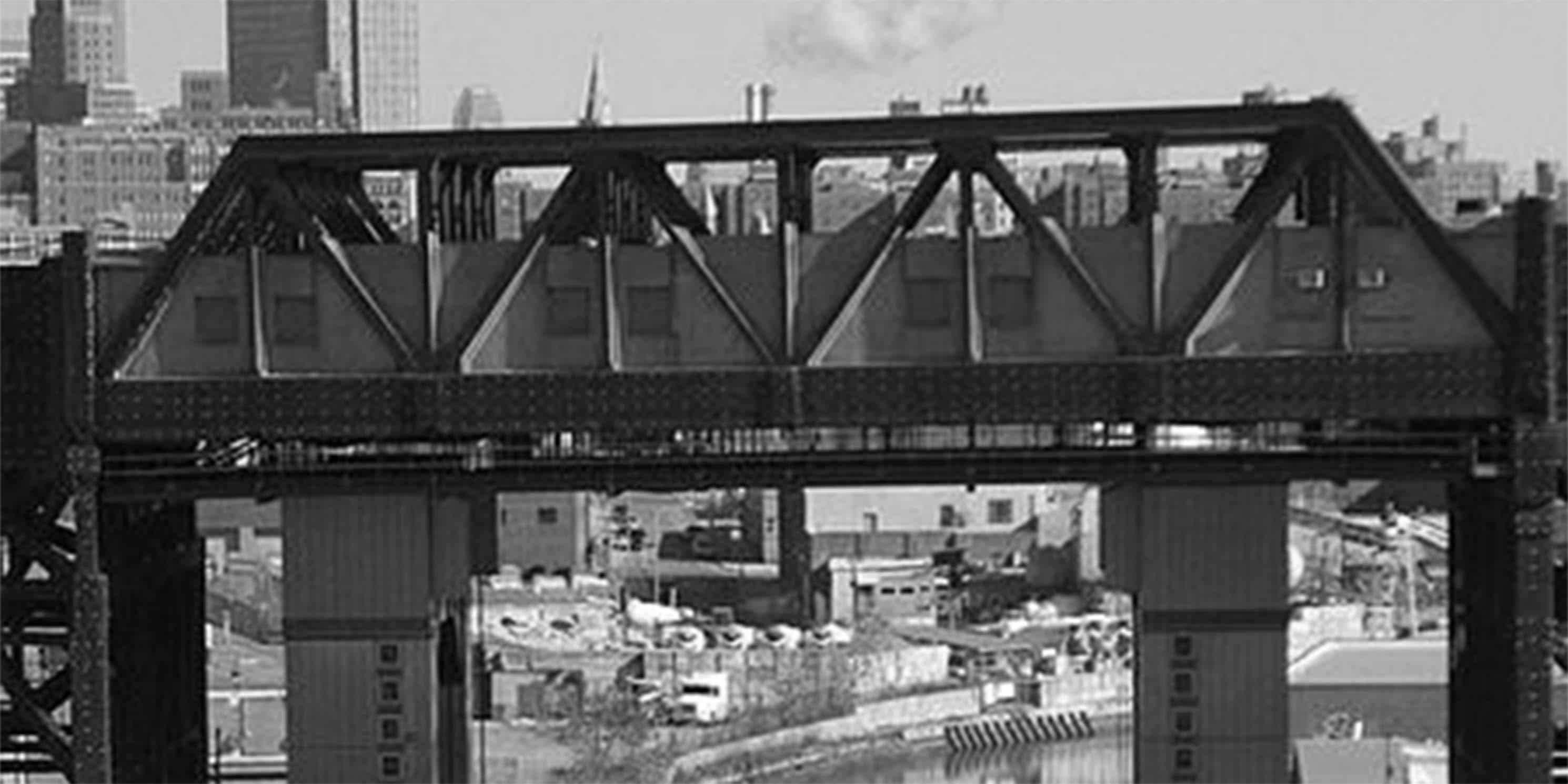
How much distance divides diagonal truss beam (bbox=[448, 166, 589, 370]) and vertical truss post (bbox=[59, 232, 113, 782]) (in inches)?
106

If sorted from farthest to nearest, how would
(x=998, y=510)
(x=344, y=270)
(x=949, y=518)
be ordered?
(x=998, y=510) < (x=949, y=518) < (x=344, y=270)

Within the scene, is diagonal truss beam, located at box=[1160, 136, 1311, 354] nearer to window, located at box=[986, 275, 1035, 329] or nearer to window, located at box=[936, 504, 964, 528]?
window, located at box=[986, 275, 1035, 329]

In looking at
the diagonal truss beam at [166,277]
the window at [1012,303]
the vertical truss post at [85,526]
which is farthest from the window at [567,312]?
the vertical truss post at [85,526]

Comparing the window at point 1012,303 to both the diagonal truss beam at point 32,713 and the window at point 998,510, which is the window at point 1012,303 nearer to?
the diagonal truss beam at point 32,713

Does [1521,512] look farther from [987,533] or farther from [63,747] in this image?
[987,533]

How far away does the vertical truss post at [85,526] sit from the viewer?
26844mm

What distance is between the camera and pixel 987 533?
112938 mm

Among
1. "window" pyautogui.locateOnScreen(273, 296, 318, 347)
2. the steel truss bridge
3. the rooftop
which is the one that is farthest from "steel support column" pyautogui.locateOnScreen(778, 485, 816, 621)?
"window" pyautogui.locateOnScreen(273, 296, 318, 347)

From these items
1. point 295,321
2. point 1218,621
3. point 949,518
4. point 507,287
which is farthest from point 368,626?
point 949,518

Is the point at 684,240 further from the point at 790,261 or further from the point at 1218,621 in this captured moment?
the point at 1218,621

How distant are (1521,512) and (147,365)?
1055 centimetres

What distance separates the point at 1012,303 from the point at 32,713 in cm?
852

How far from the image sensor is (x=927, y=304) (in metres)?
27.0

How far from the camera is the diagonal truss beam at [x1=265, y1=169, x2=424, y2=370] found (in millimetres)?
26906
